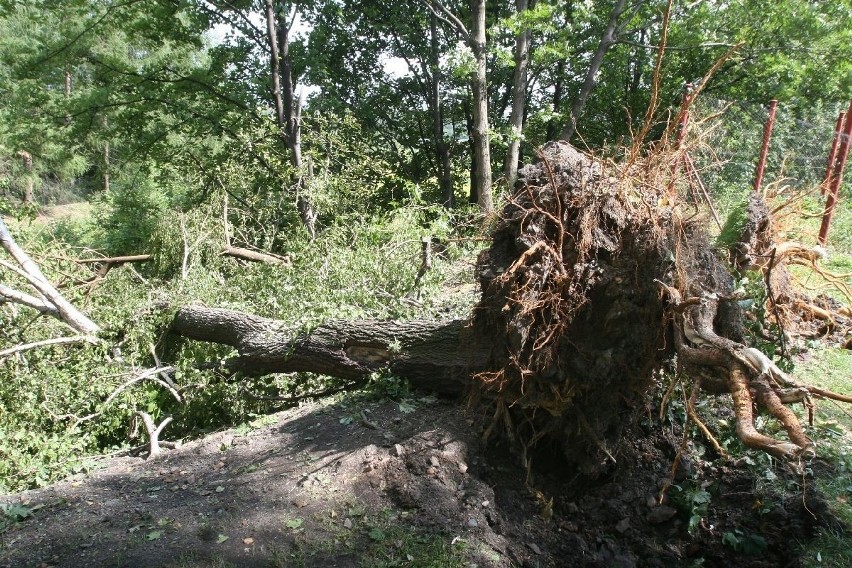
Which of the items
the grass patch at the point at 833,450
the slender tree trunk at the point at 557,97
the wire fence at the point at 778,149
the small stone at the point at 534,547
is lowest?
the small stone at the point at 534,547

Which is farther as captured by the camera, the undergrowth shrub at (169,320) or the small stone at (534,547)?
the undergrowth shrub at (169,320)

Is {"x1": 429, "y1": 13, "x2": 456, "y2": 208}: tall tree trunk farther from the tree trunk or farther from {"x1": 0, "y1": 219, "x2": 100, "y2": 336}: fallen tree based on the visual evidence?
{"x1": 0, "y1": 219, "x2": 100, "y2": 336}: fallen tree

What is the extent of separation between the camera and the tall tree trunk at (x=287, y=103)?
782 centimetres

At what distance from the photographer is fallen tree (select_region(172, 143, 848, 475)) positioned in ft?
9.86

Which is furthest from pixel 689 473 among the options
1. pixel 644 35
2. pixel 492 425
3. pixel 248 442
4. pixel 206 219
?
pixel 644 35

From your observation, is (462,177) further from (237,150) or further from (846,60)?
(846,60)

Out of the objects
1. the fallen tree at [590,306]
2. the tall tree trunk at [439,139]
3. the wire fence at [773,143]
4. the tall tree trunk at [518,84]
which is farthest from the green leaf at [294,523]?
the tall tree trunk at [439,139]

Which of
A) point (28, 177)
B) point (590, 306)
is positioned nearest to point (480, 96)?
point (590, 306)

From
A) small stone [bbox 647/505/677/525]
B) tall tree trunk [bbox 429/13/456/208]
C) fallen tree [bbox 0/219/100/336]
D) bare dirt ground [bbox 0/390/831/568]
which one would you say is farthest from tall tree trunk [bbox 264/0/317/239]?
small stone [bbox 647/505/677/525]

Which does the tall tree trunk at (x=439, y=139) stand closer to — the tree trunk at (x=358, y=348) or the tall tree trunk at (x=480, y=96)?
the tall tree trunk at (x=480, y=96)

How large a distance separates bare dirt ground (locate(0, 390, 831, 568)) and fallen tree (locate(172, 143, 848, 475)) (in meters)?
0.30

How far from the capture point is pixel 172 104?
355 inches

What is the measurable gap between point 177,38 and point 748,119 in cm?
1058

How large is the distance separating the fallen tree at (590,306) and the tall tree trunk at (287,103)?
4835 mm
